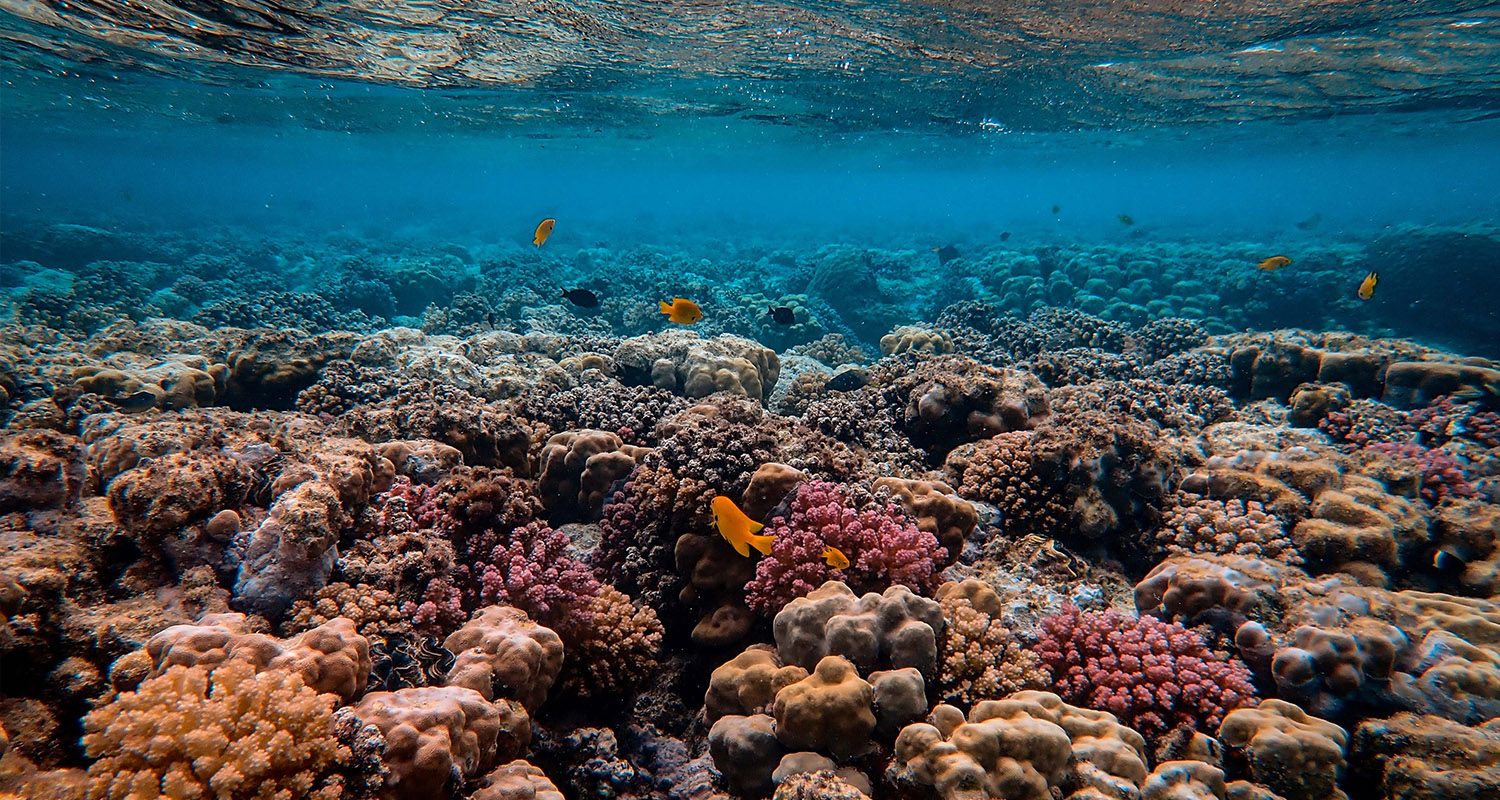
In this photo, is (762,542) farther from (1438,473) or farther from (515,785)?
(1438,473)

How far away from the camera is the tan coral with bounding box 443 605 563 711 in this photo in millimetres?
3408

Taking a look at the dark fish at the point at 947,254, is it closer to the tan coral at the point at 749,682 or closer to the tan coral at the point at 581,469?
the tan coral at the point at 581,469

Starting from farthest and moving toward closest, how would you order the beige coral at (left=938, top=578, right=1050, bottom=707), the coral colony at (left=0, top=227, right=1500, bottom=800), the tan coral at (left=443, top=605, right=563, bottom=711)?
the beige coral at (left=938, top=578, right=1050, bottom=707), the tan coral at (left=443, top=605, right=563, bottom=711), the coral colony at (left=0, top=227, right=1500, bottom=800)

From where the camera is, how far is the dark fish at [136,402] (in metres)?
7.42

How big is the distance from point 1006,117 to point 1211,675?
33401 millimetres

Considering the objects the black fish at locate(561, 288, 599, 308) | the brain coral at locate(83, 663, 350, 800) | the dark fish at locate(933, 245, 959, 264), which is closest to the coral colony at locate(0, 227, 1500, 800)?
the brain coral at locate(83, 663, 350, 800)

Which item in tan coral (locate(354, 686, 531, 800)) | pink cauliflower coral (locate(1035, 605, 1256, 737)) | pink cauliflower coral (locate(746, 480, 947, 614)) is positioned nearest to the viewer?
→ tan coral (locate(354, 686, 531, 800))

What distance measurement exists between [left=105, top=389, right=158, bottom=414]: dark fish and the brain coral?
733 cm

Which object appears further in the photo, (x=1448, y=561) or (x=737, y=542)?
(x=1448, y=561)

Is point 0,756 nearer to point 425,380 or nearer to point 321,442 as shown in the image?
point 321,442

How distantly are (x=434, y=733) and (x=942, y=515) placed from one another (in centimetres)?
406

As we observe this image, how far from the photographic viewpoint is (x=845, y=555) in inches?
176

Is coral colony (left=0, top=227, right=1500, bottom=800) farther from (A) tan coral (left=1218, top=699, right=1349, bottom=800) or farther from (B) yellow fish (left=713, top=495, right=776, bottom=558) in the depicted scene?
(B) yellow fish (left=713, top=495, right=776, bottom=558)

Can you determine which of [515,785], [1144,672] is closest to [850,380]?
[1144,672]
